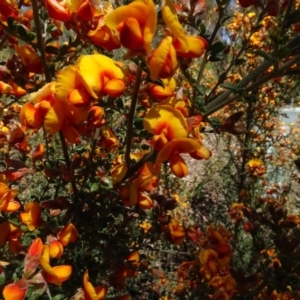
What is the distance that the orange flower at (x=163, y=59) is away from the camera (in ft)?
2.50

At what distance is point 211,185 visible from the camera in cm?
434

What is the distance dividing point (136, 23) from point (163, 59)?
0.28 ft

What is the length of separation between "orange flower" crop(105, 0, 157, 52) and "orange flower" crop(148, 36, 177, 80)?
27 mm

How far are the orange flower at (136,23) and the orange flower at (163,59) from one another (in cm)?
3

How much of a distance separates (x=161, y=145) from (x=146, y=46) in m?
0.24

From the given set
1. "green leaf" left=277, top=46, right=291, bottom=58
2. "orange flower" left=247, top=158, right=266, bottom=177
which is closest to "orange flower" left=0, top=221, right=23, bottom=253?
"green leaf" left=277, top=46, right=291, bottom=58

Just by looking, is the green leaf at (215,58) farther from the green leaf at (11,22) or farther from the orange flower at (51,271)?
the orange flower at (51,271)

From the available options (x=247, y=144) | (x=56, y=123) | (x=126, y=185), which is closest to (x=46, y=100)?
(x=56, y=123)

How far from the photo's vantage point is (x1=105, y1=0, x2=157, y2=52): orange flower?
2.53 ft

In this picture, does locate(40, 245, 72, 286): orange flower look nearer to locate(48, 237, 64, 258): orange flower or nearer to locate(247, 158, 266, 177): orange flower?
locate(48, 237, 64, 258): orange flower

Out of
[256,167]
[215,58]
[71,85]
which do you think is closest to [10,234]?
[71,85]

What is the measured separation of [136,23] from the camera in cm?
78

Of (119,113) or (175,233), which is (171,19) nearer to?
(119,113)

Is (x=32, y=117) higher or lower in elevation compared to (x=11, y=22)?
lower
